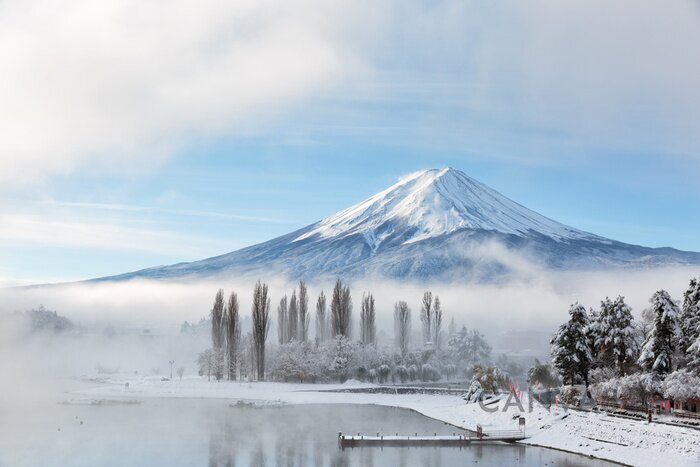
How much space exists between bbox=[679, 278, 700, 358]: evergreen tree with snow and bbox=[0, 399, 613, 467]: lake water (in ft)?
39.4

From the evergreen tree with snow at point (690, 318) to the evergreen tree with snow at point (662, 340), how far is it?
0.59m

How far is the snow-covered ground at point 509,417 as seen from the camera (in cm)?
4488

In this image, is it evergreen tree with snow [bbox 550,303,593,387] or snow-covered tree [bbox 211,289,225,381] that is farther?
snow-covered tree [bbox 211,289,225,381]

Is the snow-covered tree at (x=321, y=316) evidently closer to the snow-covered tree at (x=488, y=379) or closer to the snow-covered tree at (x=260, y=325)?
the snow-covered tree at (x=260, y=325)

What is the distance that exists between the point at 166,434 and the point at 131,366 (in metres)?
84.7

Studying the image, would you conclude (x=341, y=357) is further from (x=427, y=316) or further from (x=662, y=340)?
(x=662, y=340)

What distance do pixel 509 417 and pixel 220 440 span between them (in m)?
22.9

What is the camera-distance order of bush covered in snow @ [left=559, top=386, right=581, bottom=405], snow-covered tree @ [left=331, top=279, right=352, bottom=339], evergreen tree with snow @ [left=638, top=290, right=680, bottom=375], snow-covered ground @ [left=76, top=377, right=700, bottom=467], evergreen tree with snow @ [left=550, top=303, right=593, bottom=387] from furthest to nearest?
snow-covered tree @ [left=331, top=279, right=352, bottom=339] < evergreen tree with snow @ [left=550, top=303, right=593, bottom=387] < bush covered in snow @ [left=559, top=386, right=581, bottom=405] < evergreen tree with snow @ [left=638, top=290, right=680, bottom=375] < snow-covered ground @ [left=76, top=377, right=700, bottom=467]

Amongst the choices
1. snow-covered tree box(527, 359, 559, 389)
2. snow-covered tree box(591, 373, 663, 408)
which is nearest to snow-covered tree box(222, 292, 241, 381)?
snow-covered tree box(527, 359, 559, 389)

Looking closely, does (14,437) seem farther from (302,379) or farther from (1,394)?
(302,379)

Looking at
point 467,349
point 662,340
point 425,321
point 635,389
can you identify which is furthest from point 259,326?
point 662,340

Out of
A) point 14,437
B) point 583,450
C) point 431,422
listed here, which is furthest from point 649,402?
point 14,437

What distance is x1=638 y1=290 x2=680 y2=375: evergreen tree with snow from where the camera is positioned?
176ft

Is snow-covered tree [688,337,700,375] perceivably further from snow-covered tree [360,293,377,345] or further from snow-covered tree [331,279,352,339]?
snow-covered tree [360,293,377,345]
